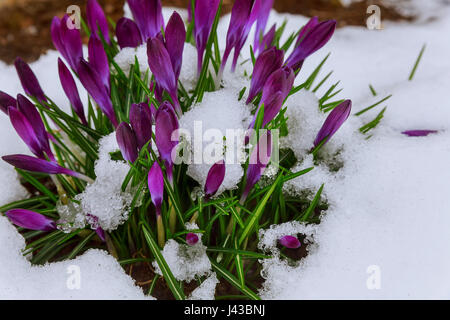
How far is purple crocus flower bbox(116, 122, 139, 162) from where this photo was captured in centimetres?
81

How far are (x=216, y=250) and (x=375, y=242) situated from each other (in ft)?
1.15

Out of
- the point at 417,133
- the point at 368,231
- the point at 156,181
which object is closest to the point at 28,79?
Answer: the point at 156,181

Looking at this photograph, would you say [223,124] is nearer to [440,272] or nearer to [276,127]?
[276,127]

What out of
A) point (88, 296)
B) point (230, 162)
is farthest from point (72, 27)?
point (88, 296)

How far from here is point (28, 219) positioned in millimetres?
896

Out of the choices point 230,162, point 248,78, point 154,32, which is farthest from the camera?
point 248,78

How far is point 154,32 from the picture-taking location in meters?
1.04

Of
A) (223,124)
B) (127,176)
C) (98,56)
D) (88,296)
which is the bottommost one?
(88,296)

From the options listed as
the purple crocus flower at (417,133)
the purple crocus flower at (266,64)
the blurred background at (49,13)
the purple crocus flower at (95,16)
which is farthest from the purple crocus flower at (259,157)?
the blurred background at (49,13)

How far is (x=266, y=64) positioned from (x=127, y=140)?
0.30 metres

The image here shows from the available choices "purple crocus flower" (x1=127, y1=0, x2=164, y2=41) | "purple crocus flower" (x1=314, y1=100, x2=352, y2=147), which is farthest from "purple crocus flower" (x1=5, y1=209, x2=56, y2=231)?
"purple crocus flower" (x1=314, y1=100, x2=352, y2=147)

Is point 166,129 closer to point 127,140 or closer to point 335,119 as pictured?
point 127,140

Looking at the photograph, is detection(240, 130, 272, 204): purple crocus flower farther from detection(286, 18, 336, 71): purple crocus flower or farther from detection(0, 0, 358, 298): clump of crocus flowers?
detection(286, 18, 336, 71): purple crocus flower

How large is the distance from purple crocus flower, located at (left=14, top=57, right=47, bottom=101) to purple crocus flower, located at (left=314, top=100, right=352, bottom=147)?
2.14 feet
